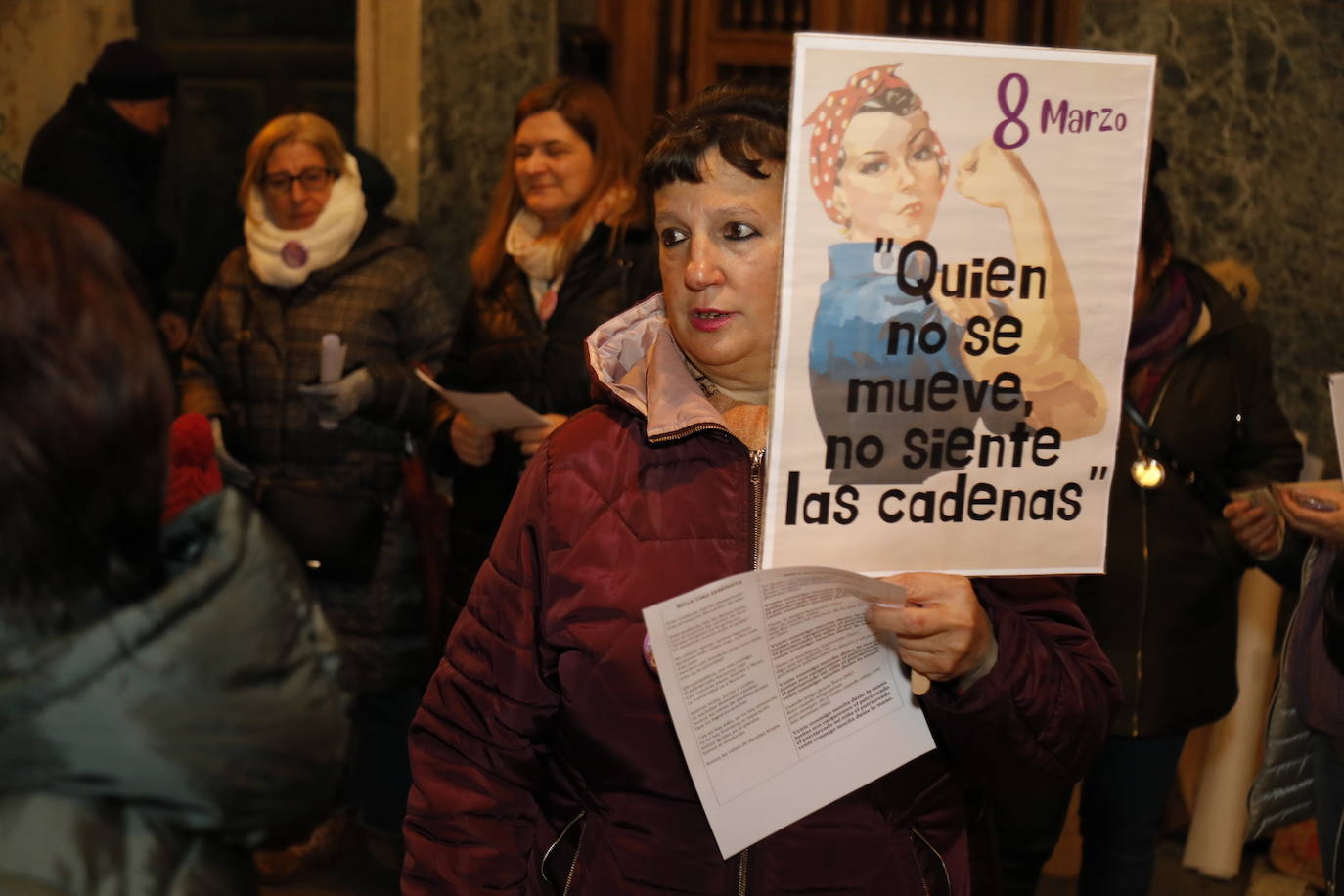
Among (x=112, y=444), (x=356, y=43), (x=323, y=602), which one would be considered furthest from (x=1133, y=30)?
(x=112, y=444)

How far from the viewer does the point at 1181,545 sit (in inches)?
131

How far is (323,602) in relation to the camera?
165 inches

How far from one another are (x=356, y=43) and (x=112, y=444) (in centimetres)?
455

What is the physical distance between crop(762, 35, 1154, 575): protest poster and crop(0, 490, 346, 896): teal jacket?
66 centimetres

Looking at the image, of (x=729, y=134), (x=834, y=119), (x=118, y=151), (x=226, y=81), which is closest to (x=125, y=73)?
(x=118, y=151)

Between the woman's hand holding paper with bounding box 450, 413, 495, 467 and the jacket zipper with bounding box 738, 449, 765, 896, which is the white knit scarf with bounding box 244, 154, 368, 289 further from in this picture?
the jacket zipper with bounding box 738, 449, 765, 896

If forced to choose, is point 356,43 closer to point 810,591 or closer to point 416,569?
point 416,569

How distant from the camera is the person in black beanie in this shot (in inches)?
166

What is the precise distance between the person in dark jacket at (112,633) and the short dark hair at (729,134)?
3.02ft

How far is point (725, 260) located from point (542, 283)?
6.16 ft

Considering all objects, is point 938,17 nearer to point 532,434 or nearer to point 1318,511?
point 532,434

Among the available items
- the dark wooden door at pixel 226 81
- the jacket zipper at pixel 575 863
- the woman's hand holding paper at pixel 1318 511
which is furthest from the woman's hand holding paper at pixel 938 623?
the dark wooden door at pixel 226 81

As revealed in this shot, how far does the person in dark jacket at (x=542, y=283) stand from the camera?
359 cm

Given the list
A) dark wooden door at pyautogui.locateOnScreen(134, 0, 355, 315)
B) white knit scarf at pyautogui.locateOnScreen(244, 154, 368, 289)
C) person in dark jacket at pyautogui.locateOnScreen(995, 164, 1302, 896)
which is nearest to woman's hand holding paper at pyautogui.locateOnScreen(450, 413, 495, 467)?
white knit scarf at pyautogui.locateOnScreen(244, 154, 368, 289)
